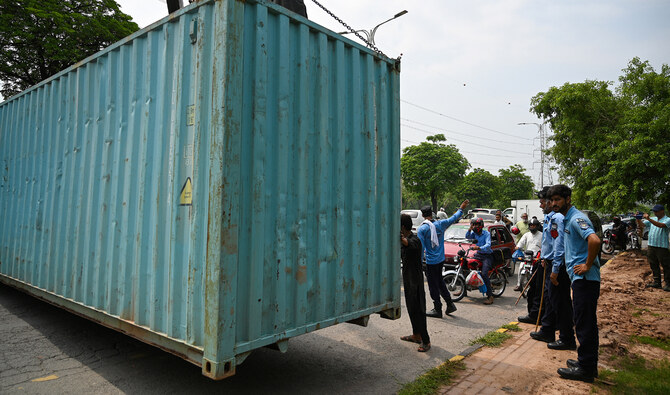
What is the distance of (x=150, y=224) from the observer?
11.0 feet

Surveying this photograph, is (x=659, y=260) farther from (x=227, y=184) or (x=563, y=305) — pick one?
(x=227, y=184)

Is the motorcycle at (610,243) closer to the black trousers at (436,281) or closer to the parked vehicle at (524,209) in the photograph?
the black trousers at (436,281)

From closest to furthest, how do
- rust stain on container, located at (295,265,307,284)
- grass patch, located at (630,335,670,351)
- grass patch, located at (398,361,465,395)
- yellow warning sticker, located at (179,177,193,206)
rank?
yellow warning sticker, located at (179,177,193,206), rust stain on container, located at (295,265,307,284), grass patch, located at (398,361,465,395), grass patch, located at (630,335,670,351)

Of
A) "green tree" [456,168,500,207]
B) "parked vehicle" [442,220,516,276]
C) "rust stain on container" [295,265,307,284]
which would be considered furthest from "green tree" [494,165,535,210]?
"rust stain on container" [295,265,307,284]

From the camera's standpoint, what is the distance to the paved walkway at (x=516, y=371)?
388 cm

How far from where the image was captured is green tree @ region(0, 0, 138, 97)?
15.2 meters

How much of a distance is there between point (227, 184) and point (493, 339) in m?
4.42

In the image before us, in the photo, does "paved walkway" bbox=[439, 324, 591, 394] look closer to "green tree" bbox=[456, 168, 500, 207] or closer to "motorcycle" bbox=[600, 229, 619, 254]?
"motorcycle" bbox=[600, 229, 619, 254]

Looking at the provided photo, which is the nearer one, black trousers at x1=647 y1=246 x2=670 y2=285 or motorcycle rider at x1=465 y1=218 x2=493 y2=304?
motorcycle rider at x1=465 y1=218 x2=493 y2=304

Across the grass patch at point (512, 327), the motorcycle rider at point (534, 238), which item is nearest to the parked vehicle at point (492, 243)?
the motorcycle rider at point (534, 238)

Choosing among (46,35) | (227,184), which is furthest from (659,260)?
(46,35)

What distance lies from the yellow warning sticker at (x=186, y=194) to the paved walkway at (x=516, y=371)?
9.50ft

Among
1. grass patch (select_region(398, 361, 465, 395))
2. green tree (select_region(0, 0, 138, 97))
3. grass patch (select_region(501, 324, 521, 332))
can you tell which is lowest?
grass patch (select_region(501, 324, 521, 332))

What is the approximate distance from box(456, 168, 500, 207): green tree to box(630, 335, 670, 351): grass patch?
180ft
